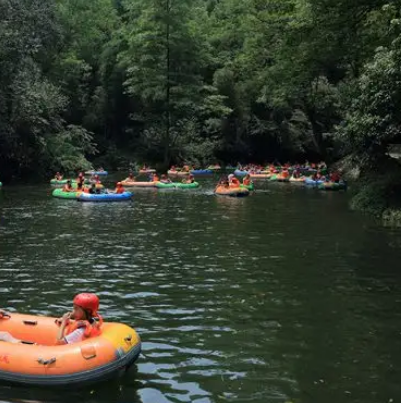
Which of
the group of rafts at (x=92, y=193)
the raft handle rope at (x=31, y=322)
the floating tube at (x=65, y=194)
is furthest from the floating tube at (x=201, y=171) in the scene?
the raft handle rope at (x=31, y=322)

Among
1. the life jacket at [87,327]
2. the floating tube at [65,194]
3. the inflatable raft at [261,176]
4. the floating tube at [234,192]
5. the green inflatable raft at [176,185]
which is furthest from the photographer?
the inflatable raft at [261,176]

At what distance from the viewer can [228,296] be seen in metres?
9.57

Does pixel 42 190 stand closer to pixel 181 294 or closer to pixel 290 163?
pixel 181 294

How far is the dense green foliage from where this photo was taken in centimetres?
2302

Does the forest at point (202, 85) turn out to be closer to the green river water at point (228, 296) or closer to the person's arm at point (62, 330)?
the green river water at point (228, 296)

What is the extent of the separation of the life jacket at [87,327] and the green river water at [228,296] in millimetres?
604

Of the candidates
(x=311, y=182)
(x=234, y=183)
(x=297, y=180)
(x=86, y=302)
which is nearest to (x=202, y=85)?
(x=297, y=180)

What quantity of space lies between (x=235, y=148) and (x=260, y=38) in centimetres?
1615

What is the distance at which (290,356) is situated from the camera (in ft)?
23.1

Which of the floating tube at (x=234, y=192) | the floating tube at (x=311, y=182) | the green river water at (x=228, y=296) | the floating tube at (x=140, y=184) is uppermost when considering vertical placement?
the floating tube at (x=311, y=182)

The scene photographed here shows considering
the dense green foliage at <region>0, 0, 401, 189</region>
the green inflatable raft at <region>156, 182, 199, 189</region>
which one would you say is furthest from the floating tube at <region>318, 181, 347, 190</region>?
A: the green inflatable raft at <region>156, 182, 199, 189</region>

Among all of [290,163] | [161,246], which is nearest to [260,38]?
[290,163]

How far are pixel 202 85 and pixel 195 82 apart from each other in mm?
547

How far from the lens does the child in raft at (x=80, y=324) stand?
21.6 feet
